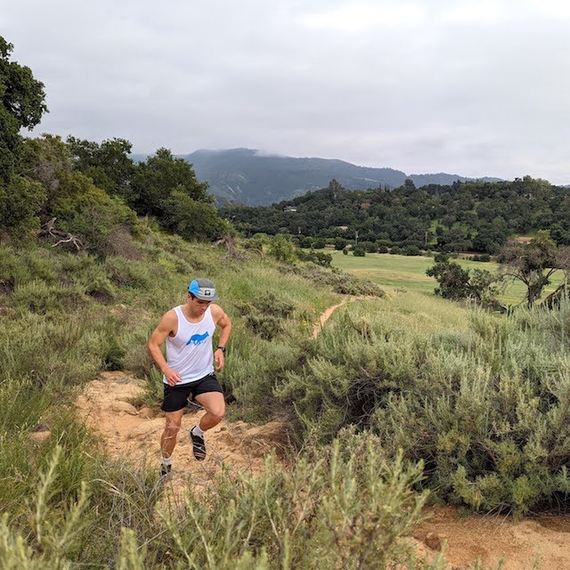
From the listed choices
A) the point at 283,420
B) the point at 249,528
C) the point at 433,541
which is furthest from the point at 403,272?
the point at 249,528

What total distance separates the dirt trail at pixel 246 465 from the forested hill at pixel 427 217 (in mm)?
58062

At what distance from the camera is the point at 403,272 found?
45.2m

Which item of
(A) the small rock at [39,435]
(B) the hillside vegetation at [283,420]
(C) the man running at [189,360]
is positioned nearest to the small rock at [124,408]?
(B) the hillside vegetation at [283,420]

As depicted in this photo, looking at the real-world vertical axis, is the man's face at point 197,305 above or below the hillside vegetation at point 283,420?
above

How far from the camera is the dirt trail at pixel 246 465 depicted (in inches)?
97.2

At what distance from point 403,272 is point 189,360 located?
43.5 metres

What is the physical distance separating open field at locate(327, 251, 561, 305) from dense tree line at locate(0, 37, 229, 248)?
18.1 m

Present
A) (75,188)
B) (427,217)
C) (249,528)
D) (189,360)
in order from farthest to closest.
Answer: (427,217)
(75,188)
(189,360)
(249,528)

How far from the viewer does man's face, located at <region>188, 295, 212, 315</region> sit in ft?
12.5

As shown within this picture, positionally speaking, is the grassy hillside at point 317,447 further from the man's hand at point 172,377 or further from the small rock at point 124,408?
the man's hand at point 172,377

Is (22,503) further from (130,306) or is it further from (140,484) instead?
(130,306)

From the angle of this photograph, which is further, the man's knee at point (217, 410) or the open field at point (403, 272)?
the open field at point (403, 272)

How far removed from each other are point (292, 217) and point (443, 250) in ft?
100

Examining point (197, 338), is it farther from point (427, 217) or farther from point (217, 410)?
point (427, 217)
